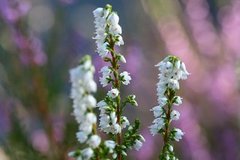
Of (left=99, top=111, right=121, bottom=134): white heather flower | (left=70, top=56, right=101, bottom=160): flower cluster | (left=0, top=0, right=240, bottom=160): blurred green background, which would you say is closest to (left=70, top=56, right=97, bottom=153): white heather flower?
(left=70, top=56, right=101, bottom=160): flower cluster

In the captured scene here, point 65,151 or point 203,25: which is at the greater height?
point 203,25

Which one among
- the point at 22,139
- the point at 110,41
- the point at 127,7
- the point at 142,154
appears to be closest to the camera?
the point at 110,41

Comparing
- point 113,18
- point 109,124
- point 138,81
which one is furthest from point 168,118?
point 138,81

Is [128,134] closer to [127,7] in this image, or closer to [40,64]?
[40,64]

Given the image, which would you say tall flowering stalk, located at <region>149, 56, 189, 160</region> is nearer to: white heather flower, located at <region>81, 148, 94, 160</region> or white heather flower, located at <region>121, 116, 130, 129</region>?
white heather flower, located at <region>121, 116, 130, 129</region>

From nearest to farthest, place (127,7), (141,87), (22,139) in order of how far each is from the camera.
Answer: (22,139)
(141,87)
(127,7)

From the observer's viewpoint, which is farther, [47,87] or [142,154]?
[142,154]

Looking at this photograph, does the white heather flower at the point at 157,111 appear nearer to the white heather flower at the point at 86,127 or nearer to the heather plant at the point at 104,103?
the heather plant at the point at 104,103

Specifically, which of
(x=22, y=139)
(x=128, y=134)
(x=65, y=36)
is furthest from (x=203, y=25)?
(x=128, y=134)
